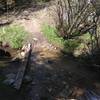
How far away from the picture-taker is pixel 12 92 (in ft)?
24.4

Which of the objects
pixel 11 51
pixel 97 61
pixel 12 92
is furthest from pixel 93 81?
pixel 11 51

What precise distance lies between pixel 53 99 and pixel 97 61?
2.45 metres

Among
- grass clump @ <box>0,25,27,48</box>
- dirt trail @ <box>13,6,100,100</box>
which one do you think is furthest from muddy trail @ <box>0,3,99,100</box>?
grass clump @ <box>0,25,27,48</box>

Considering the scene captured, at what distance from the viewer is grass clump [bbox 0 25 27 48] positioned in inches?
409

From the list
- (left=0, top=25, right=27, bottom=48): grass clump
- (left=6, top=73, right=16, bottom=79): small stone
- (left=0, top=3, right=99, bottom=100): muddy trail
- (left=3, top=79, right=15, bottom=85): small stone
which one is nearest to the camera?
(left=0, top=3, right=99, bottom=100): muddy trail

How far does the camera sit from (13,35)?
35.1 ft

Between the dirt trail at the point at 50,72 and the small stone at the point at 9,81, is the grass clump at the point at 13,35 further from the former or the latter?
the small stone at the point at 9,81

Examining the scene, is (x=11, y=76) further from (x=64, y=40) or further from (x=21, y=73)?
(x=64, y=40)

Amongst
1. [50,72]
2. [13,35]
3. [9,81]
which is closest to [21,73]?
[9,81]

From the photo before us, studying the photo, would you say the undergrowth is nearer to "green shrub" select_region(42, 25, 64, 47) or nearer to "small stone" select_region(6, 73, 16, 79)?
"green shrub" select_region(42, 25, 64, 47)

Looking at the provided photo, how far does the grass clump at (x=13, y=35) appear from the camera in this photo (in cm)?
1038

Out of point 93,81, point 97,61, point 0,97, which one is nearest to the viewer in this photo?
point 0,97

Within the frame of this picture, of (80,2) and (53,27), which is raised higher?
(80,2)

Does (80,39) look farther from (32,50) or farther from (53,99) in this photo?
(53,99)
